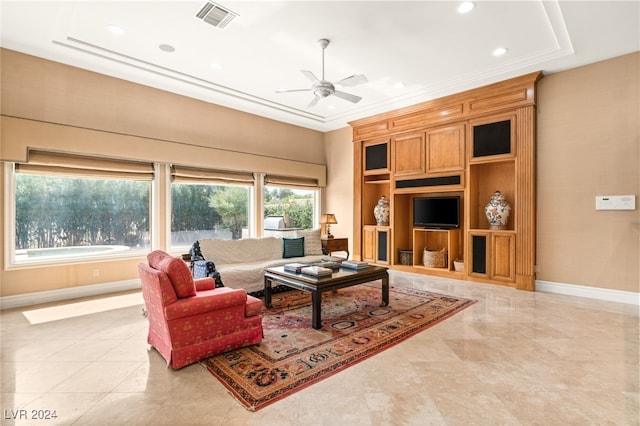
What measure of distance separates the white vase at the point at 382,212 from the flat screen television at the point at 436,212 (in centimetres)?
64

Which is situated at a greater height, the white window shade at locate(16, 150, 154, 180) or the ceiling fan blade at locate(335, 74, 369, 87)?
the ceiling fan blade at locate(335, 74, 369, 87)

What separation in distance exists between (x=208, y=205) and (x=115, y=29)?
3.00 meters

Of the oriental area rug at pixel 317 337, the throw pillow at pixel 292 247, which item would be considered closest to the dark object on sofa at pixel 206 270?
the oriental area rug at pixel 317 337

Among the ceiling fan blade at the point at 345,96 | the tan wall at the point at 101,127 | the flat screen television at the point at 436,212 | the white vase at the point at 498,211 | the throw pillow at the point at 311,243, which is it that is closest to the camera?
the tan wall at the point at 101,127

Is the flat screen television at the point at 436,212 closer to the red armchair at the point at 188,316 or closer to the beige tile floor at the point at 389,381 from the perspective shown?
the beige tile floor at the point at 389,381

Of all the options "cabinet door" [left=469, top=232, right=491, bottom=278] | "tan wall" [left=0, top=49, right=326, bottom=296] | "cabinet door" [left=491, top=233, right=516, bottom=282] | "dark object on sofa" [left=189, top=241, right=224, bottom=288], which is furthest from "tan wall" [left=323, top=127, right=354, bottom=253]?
"dark object on sofa" [left=189, top=241, right=224, bottom=288]

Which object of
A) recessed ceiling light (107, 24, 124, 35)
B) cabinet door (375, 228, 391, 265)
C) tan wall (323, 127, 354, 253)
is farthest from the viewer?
tan wall (323, 127, 354, 253)

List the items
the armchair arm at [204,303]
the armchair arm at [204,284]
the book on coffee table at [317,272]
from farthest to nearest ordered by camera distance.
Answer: the book on coffee table at [317,272] → the armchair arm at [204,284] → the armchair arm at [204,303]

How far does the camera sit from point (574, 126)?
4.44 meters

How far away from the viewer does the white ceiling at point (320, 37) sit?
3232mm

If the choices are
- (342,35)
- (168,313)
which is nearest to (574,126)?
(342,35)

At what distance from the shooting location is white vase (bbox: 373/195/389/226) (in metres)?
6.66

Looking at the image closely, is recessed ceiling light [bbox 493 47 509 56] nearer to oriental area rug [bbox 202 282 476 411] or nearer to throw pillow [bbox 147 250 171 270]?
oriental area rug [bbox 202 282 476 411]

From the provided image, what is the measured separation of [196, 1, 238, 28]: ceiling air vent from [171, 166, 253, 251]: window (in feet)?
8.62
